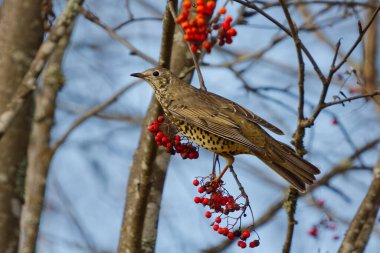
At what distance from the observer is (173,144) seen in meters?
3.87

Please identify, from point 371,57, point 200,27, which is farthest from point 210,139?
point 371,57

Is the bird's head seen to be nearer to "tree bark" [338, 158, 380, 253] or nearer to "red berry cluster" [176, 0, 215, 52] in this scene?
"red berry cluster" [176, 0, 215, 52]

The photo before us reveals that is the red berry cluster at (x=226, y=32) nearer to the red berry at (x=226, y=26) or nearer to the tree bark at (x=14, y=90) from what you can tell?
the red berry at (x=226, y=26)

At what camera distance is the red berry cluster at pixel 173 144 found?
378 centimetres

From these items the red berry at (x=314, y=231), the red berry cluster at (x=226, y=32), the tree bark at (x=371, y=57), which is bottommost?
the red berry cluster at (x=226, y=32)

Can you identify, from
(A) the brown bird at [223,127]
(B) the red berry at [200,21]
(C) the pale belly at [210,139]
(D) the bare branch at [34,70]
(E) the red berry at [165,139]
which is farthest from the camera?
(C) the pale belly at [210,139]

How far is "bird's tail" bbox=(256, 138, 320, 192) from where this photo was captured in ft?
12.8

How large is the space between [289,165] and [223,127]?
1.50 ft

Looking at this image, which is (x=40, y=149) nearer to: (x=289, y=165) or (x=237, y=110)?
(x=237, y=110)

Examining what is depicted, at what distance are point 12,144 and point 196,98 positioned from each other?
4.84 ft

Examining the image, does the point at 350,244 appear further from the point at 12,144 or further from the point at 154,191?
the point at 12,144

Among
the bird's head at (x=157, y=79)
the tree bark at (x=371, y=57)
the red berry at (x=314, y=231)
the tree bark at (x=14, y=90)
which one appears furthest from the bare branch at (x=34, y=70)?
the tree bark at (x=371, y=57)

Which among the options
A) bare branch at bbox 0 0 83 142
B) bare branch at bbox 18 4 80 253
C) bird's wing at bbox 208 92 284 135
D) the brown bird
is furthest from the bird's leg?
bare branch at bbox 18 4 80 253

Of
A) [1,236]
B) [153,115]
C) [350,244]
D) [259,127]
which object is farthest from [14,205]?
[350,244]
